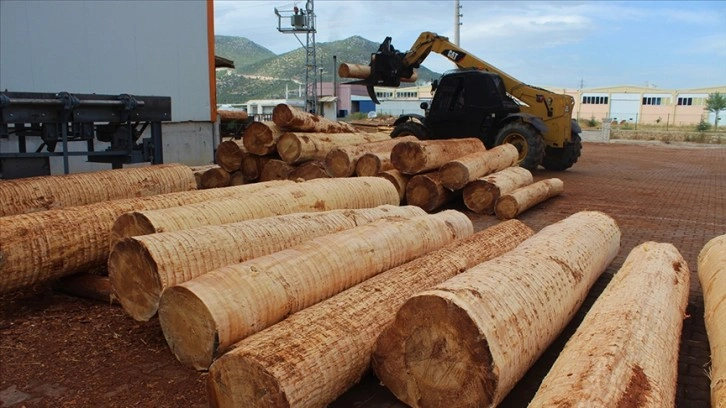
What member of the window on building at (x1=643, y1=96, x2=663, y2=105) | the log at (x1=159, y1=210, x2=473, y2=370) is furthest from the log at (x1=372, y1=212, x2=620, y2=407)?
the window on building at (x1=643, y1=96, x2=663, y2=105)

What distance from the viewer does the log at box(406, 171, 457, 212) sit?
9.55 m

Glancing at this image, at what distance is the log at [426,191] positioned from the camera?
31.3 ft

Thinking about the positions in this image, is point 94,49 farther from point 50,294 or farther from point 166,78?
point 50,294

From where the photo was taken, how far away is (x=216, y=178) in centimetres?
1079

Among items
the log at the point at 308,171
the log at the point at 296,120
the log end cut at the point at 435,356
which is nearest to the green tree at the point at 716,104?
the log at the point at 296,120

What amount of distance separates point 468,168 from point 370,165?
1698 millimetres

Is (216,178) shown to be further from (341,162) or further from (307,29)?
(307,29)

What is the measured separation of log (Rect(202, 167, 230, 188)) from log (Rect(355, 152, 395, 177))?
8.46 ft

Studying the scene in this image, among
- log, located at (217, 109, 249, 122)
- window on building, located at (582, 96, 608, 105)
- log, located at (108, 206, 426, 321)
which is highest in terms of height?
window on building, located at (582, 96, 608, 105)

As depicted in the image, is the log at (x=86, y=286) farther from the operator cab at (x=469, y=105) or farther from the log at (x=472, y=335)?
the operator cab at (x=469, y=105)

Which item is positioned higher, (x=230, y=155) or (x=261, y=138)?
(x=261, y=138)

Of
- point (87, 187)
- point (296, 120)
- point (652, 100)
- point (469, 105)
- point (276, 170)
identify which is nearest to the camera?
point (87, 187)

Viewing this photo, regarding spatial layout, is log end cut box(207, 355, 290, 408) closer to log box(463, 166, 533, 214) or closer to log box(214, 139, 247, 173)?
log box(463, 166, 533, 214)

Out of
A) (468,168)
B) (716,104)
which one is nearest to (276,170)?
(468,168)
